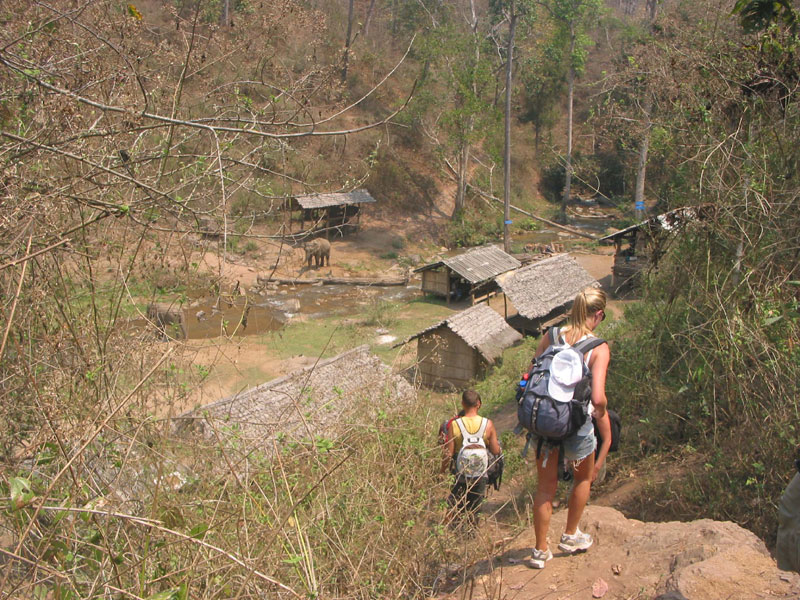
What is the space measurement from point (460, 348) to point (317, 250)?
1097 centimetres

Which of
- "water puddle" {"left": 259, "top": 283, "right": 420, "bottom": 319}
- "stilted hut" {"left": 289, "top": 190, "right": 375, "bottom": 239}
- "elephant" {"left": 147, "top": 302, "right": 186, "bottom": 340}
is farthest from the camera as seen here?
"stilted hut" {"left": 289, "top": 190, "right": 375, "bottom": 239}

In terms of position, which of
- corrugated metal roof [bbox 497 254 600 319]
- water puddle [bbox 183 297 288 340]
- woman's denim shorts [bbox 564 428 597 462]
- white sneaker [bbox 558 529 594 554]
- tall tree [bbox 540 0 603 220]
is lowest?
water puddle [bbox 183 297 288 340]

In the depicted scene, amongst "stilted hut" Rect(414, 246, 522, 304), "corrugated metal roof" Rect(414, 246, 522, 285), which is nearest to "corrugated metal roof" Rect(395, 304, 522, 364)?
"corrugated metal roof" Rect(414, 246, 522, 285)

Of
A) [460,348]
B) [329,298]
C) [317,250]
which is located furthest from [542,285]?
[317,250]

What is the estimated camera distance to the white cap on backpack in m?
3.26

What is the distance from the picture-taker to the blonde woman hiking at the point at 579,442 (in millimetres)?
3416

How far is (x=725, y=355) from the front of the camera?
16.5 ft

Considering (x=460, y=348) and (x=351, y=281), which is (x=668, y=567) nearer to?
(x=460, y=348)

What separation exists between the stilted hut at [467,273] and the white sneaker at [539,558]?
15458mm

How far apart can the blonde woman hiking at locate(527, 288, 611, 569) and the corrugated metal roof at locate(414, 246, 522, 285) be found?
49.7ft

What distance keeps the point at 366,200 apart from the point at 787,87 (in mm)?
22141

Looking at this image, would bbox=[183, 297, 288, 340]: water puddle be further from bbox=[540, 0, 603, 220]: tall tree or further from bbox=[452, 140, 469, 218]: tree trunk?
bbox=[540, 0, 603, 220]: tall tree

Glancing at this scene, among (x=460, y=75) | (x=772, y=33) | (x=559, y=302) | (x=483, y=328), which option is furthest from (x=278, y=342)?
(x=460, y=75)

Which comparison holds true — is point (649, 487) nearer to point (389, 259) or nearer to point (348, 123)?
point (389, 259)
